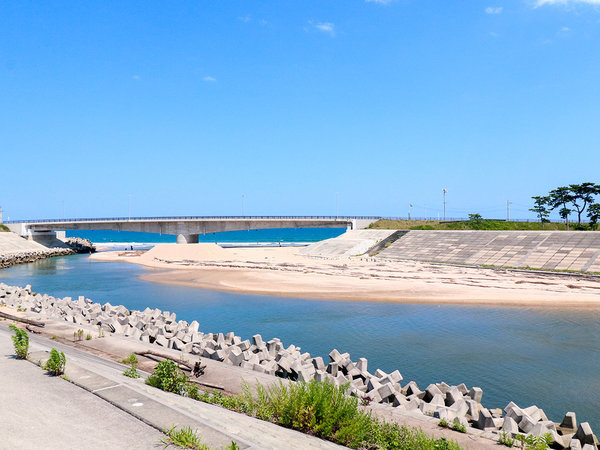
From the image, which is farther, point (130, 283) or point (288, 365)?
point (130, 283)

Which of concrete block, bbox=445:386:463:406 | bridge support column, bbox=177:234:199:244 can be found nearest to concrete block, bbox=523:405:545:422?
concrete block, bbox=445:386:463:406

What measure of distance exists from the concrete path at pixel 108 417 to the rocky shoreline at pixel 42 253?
79.0 m

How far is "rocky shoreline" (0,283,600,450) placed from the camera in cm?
1136

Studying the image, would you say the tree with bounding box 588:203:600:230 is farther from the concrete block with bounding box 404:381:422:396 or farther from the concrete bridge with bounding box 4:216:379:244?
the concrete block with bounding box 404:381:422:396

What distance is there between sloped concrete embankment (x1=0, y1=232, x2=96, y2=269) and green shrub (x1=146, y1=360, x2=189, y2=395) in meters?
79.8

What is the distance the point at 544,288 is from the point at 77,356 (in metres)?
41.6

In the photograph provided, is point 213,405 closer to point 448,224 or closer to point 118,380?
point 118,380

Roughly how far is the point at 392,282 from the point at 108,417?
41.0m

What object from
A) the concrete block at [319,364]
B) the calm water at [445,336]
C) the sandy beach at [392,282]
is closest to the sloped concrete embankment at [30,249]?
the sandy beach at [392,282]

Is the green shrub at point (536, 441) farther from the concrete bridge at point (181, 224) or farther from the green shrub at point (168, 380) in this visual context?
the concrete bridge at point (181, 224)

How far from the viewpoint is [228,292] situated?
44438 millimetres

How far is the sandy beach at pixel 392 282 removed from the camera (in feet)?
127

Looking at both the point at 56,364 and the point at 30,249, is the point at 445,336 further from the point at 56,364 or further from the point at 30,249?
the point at 30,249

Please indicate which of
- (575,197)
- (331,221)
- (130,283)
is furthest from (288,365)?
(331,221)
